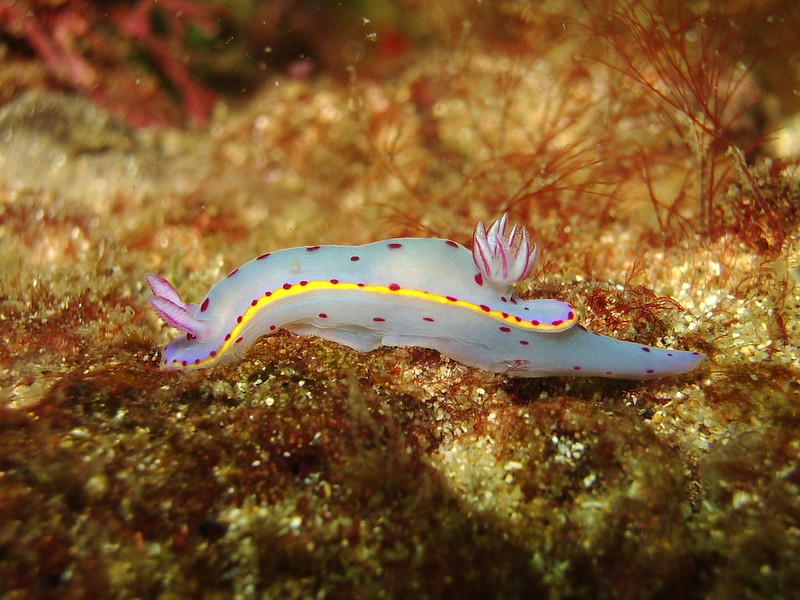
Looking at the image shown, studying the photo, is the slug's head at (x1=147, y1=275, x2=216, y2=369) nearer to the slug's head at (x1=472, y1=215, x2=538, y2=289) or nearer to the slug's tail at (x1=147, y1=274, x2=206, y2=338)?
the slug's tail at (x1=147, y1=274, x2=206, y2=338)

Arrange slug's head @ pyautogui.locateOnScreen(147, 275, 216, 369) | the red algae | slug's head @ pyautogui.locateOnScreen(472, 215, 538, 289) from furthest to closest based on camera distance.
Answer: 1. slug's head @ pyautogui.locateOnScreen(147, 275, 216, 369)
2. slug's head @ pyautogui.locateOnScreen(472, 215, 538, 289)
3. the red algae

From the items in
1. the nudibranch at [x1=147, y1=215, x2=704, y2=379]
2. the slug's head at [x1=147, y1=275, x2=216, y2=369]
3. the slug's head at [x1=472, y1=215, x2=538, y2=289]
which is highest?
the slug's head at [x1=472, y1=215, x2=538, y2=289]

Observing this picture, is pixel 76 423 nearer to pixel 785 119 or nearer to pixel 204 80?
pixel 204 80

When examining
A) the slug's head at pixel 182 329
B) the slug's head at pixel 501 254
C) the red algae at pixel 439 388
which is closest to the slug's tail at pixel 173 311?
the slug's head at pixel 182 329

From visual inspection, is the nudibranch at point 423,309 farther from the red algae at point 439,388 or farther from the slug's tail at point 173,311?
the red algae at point 439,388

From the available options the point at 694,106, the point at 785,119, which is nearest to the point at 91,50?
→ the point at 694,106

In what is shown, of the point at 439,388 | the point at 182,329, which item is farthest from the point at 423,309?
the point at 182,329

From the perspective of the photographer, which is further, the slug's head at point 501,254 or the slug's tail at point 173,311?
the slug's tail at point 173,311

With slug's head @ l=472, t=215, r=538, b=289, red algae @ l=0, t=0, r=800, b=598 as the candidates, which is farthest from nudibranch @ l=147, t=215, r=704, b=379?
red algae @ l=0, t=0, r=800, b=598
